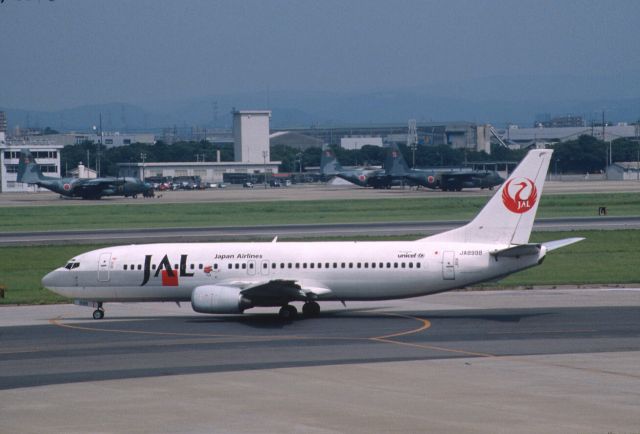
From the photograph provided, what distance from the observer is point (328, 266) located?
4406 centimetres

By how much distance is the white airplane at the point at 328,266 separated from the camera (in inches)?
1681

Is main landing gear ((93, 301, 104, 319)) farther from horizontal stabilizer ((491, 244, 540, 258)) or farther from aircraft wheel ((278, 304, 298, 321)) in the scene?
horizontal stabilizer ((491, 244, 540, 258))

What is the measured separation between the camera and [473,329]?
4000 cm

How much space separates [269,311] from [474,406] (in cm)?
2257

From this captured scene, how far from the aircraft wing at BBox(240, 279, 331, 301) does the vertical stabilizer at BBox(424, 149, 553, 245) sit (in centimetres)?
724

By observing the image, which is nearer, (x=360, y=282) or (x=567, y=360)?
(x=567, y=360)

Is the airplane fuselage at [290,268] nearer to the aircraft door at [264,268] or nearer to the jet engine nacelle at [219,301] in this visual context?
the aircraft door at [264,268]

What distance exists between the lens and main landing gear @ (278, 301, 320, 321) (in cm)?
4447

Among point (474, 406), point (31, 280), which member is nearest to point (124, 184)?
point (31, 280)

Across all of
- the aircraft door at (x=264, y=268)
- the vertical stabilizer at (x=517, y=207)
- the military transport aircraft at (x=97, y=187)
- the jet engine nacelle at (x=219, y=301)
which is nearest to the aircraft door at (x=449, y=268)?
the vertical stabilizer at (x=517, y=207)

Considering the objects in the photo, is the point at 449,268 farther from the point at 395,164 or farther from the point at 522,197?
the point at 395,164

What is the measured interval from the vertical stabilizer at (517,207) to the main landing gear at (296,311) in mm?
7706

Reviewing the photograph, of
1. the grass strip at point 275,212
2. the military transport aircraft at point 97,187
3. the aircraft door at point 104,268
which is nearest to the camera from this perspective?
the aircraft door at point 104,268

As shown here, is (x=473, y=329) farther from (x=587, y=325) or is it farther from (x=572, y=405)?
(x=572, y=405)
